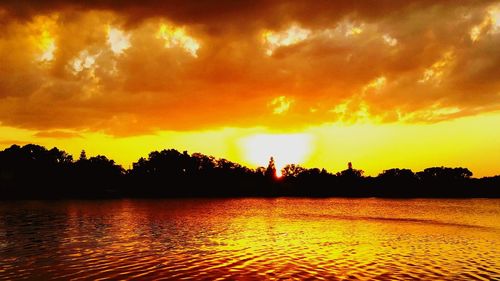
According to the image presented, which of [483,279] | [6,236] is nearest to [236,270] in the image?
[483,279]

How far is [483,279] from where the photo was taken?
110 ft

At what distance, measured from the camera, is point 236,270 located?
35094 millimetres

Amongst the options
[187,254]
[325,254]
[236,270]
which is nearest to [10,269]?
[187,254]

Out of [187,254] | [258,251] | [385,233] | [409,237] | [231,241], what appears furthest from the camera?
[385,233]

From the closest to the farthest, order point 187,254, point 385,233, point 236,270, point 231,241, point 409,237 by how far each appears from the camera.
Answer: point 236,270
point 187,254
point 231,241
point 409,237
point 385,233

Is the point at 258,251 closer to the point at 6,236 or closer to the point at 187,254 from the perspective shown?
the point at 187,254

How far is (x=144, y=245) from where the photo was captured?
48.1 m

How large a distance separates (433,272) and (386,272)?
15.0ft

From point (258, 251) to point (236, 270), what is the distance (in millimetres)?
10653

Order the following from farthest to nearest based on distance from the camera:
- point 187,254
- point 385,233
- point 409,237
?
point 385,233 → point 409,237 → point 187,254

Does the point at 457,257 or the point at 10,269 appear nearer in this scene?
the point at 10,269

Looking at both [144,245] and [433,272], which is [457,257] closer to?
[433,272]

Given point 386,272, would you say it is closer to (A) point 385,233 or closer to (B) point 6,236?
(A) point 385,233

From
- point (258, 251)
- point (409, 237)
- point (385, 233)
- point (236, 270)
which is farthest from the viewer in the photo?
point (385, 233)
